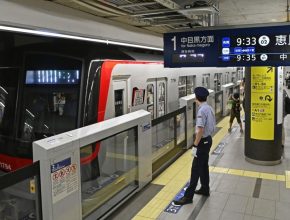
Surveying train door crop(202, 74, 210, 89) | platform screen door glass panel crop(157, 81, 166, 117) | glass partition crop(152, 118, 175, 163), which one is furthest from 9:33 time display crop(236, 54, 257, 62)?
train door crop(202, 74, 210, 89)

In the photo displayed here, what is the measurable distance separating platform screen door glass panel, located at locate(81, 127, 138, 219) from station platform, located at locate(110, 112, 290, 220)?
231 mm

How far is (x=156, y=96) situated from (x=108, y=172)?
307 centimetres

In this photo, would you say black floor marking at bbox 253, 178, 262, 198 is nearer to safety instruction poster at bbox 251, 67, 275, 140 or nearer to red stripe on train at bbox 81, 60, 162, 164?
safety instruction poster at bbox 251, 67, 275, 140

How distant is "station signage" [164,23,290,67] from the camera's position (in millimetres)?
4848

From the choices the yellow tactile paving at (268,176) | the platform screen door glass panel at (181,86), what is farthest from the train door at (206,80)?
the yellow tactile paving at (268,176)

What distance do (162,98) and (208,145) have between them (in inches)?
145

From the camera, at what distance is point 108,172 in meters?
5.25

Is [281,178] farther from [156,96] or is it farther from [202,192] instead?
[156,96]

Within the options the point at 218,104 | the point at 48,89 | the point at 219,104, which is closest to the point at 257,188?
the point at 48,89

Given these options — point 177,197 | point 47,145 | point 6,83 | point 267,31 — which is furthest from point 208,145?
point 6,83

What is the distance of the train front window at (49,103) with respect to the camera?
5.08 m

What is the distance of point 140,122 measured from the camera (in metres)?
5.31

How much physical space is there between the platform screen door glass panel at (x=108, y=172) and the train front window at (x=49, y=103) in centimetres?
68

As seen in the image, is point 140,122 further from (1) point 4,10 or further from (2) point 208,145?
(1) point 4,10
